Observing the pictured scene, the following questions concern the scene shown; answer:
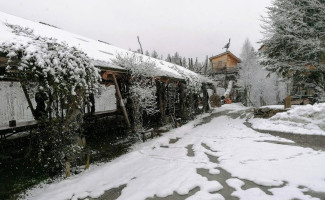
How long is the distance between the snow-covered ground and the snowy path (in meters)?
2.37

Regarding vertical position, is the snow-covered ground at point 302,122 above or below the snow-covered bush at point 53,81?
below

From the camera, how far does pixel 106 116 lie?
37.3ft

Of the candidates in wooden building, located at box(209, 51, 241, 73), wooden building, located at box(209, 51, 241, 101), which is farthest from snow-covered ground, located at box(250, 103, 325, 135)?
wooden building, located at box(209, 51, 241, 73)

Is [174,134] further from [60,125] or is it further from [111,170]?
[60,125]

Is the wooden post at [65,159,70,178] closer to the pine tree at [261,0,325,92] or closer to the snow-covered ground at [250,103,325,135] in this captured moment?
the snow-covered ground at [250,103,325,135]

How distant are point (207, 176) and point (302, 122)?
6.84m

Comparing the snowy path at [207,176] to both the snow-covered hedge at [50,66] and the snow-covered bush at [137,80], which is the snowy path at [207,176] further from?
the snow-covered bush at [137,80]

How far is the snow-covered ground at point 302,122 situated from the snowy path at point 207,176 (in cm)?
237

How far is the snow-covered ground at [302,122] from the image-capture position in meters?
8.23

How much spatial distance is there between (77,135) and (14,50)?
2496 millimetres

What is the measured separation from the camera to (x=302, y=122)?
8.92 meters

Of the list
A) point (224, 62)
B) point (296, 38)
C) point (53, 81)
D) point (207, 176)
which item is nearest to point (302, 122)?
point (296, 38)

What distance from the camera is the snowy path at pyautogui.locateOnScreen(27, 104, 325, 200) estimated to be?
12.4 ft

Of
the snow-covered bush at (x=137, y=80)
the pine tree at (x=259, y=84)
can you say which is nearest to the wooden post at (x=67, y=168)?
the snow-covered bush at (x=137, y=80)
